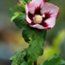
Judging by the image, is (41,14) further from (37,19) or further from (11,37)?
(11,37)

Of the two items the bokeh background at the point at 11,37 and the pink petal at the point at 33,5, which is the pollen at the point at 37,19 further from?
the bokeh background at the point at 11,37

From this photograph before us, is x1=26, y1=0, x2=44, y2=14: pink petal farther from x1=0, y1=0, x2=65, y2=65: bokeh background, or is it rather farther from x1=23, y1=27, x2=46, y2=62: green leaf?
A: x1=0, y1=0, x2=65, y2=65: bokeh background

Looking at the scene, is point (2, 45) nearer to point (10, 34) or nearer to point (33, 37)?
point (10, 34)

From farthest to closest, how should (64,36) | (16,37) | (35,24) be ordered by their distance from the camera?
1. (16,37)
2. (64,36)
3. (35,24)

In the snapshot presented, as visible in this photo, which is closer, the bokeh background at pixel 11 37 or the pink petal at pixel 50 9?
the pink petal at pixel 50 9

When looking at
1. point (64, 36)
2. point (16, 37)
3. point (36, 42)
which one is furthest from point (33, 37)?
point (16, 37)

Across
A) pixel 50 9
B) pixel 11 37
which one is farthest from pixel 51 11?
pixel 11 37

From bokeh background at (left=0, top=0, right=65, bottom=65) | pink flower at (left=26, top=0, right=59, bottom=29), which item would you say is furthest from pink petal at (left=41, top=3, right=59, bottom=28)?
bokeh background at (left=0, top=0, right=65, bottom=65)

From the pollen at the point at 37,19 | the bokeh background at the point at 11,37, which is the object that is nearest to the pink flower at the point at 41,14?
the pollen at the point at 37,19
